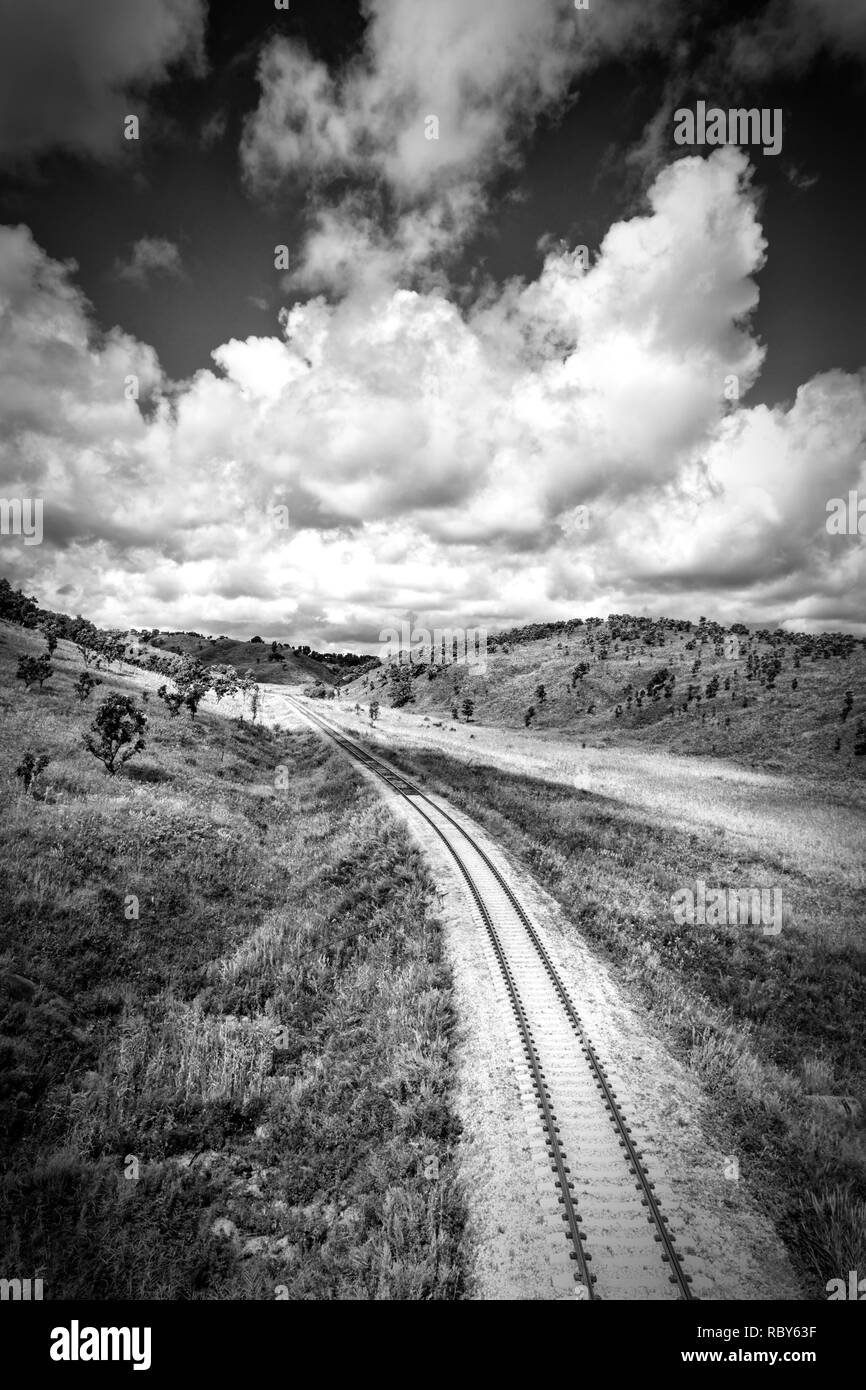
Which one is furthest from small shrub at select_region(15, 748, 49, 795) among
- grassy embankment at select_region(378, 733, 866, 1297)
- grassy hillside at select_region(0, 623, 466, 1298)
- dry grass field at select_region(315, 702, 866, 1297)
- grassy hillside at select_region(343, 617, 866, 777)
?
grassy hillside at select_region(343, 617, 866, 777)

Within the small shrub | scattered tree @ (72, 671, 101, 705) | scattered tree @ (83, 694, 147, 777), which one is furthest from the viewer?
scattered tree @ (72, 671, 101, 705)

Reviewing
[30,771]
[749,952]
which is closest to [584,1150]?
[749,952]

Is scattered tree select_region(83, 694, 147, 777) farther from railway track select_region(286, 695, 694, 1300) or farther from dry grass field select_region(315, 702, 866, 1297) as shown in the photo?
railway track select_region(286, 695, 694, 1300)

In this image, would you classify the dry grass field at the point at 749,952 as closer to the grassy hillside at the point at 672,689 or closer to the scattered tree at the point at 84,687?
the grassy hillside at the point at 672,689

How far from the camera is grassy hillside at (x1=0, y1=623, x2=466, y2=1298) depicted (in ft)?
26.0

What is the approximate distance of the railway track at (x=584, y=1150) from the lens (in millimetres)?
7242

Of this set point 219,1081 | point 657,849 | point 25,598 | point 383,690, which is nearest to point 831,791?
point 657,849

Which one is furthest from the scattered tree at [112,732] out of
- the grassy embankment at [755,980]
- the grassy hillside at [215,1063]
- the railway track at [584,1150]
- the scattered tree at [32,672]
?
the railway track at [584,1150]

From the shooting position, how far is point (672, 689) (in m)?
99.3

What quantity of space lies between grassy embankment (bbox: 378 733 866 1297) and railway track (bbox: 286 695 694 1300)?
5.89ft

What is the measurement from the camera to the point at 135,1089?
1109cm

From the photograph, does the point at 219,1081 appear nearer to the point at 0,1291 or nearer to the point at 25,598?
the point at 0,1291
